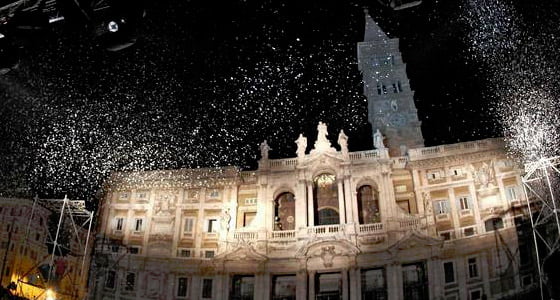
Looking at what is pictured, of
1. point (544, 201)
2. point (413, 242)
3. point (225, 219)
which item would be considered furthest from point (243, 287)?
point (544, 201)

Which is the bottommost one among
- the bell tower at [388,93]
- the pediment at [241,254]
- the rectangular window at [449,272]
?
the rectangular window at [449,272]

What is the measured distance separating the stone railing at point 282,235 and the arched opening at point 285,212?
87cm

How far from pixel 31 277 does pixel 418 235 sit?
85.0 ft

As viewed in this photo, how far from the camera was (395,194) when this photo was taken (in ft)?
98.7

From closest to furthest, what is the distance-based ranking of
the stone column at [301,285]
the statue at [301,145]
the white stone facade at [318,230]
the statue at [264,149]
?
the white stone facade at [318,230] < the stone column at [301,285] < the statue at [301,145] < the statue at [264,149]

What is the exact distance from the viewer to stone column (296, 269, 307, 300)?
2775cm

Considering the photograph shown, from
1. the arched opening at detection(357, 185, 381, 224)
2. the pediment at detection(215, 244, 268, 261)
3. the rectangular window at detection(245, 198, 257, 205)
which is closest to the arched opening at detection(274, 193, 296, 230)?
the rectangular window at detection(245, 198, 257, 205)

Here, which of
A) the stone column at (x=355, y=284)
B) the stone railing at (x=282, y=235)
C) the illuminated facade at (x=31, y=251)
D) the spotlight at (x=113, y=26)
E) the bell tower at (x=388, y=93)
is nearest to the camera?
the spotlight at (x=113, y=26)

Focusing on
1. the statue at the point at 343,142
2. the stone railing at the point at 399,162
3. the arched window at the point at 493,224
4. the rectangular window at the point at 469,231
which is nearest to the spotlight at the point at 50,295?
the statue at the point at 343,142

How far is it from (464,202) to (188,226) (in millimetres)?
18632

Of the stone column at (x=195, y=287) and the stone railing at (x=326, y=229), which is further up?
the stone railing at (x=326, y=229)

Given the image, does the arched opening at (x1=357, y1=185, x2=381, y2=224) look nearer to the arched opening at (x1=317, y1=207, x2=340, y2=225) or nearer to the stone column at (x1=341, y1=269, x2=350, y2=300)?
the arched opening at (x1=317, y1=207, x2=340, y2=225)

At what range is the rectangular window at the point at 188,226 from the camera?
3088cm

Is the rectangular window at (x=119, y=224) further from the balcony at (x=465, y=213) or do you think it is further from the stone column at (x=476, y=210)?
the stone column at (x=476, y=210)
